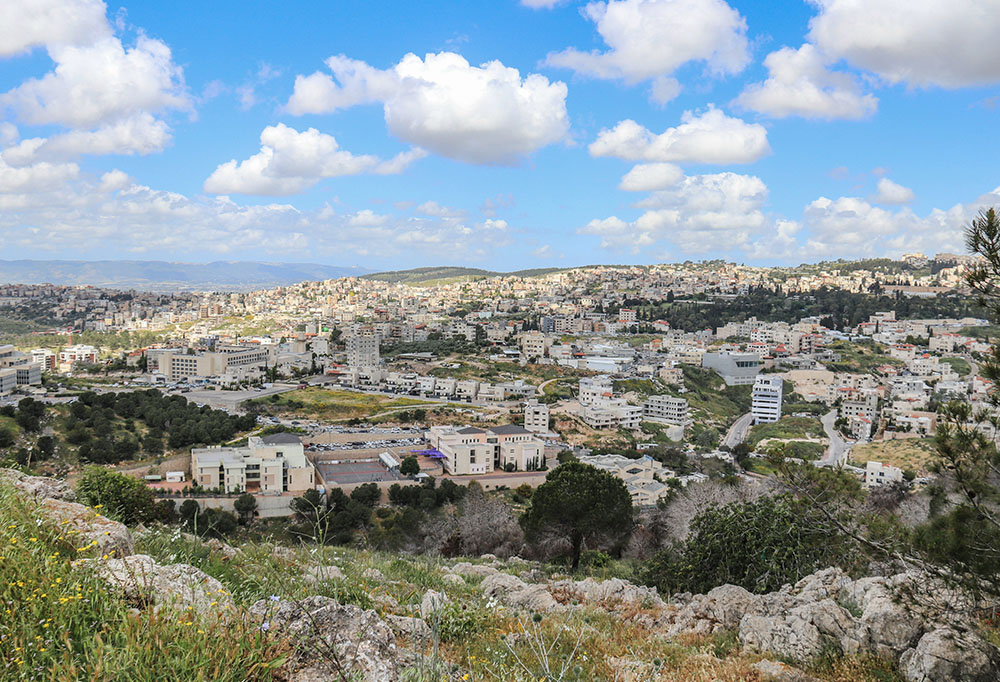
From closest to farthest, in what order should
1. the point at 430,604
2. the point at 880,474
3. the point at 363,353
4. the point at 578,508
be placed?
the point at 430,604 < the point at 578,508 < the point at 880,474 < the point at 363,353

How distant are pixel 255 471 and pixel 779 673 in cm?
1890

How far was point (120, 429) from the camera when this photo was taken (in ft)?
80.5

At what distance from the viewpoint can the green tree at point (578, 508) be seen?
1108 centimetres

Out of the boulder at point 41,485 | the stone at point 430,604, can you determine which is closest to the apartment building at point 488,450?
the boulder at point 41,485

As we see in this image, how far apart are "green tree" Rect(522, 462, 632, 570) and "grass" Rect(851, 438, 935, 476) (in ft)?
49.0

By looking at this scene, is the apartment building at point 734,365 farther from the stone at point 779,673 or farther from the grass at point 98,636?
the grass at point 98,636

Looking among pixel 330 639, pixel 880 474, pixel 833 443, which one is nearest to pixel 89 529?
pixel 330 639

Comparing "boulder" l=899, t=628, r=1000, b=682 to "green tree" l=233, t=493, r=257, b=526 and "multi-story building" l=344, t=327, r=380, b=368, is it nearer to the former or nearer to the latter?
"green tree" l=233, t=493, r=257, b=526

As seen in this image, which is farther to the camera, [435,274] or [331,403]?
[435,274]

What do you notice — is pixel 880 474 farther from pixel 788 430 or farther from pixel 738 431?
pixel 738 431

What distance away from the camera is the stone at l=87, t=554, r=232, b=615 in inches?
83.8

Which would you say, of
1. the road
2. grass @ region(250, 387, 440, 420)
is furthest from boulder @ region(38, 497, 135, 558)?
grass @ region(250, 387, 440, 420)

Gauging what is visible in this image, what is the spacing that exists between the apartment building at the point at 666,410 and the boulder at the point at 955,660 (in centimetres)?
3439

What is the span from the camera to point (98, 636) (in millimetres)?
1716
